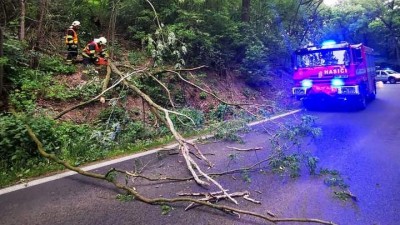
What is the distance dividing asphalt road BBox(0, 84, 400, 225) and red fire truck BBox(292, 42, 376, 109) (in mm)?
5266

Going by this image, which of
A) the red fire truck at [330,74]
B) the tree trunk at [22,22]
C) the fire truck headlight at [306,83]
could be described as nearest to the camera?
the tree trunk at [22,22]

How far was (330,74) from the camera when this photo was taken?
1170 centimetres

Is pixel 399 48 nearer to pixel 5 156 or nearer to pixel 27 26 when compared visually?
pixel 27 26

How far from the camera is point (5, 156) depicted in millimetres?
5215

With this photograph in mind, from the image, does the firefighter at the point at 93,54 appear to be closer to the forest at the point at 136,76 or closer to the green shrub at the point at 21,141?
the forest at the point at 136,76

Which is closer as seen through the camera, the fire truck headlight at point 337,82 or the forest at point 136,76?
the forest at point 136,76

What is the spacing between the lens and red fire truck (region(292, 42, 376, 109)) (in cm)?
1145

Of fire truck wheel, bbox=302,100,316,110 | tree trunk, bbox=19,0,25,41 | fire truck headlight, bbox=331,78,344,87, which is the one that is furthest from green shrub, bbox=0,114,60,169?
fire truck wheel, bbox=302,100,316,110

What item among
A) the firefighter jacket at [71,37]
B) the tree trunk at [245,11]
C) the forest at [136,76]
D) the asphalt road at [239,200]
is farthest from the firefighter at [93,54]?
the tree trunk at [245,11]

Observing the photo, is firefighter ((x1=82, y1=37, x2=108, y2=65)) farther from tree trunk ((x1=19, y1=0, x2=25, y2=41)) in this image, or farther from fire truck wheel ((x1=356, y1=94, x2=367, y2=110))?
fire truck wheel ((x1=356, y1=94, x2=367, y2=110))

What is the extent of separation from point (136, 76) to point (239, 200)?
19.7 ft

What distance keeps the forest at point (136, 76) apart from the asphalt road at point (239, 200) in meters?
0.60

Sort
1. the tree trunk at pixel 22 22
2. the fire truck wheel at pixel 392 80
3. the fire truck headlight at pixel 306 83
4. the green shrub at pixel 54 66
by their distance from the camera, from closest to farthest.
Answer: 1. the tree trunk at pixel 22 22
2. the green shrub at pixel 54 66
3. the fire truck headlight at pixel 306 83
4. the fire truck wheel at pixel 392 80

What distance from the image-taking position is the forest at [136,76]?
231 inches
